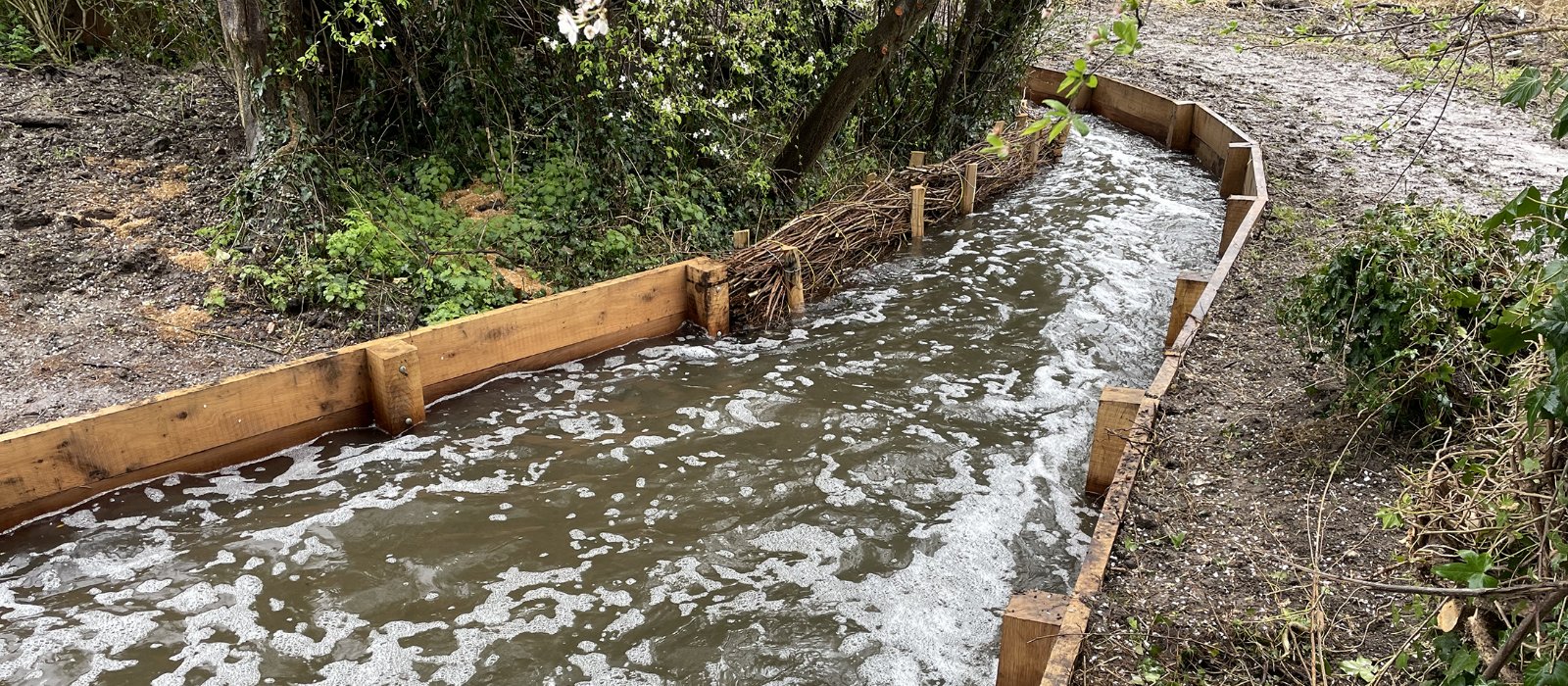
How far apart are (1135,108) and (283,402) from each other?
39.3 feet

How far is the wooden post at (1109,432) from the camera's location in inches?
182

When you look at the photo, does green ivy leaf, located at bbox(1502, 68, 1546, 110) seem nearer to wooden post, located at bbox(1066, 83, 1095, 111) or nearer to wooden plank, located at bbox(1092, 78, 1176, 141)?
wooden plank, located at bbox(1092, 78, 1176, 141)

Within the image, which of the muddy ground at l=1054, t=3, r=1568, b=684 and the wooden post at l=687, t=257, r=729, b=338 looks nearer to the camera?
the muddy ground at l=1054, t=3, r=1568, b=684

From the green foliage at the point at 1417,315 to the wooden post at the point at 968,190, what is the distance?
5082 millimetres

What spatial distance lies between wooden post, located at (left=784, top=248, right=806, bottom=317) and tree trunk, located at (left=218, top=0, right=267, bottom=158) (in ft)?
12.6

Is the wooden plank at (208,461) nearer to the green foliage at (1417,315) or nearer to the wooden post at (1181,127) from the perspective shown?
the green foliage at (1417,315)

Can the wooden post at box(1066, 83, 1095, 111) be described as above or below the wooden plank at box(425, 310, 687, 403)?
above

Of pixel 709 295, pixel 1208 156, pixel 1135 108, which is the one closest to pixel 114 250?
pixel 709 295

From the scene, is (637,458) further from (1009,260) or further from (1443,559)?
(1009,260)

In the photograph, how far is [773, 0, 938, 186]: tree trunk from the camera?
7797 millimetres

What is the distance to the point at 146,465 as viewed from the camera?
4570mm

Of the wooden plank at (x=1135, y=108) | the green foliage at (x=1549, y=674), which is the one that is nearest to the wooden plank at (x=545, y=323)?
the green foliage at (x=1549, y=674)

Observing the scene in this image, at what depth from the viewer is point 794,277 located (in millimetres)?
7109

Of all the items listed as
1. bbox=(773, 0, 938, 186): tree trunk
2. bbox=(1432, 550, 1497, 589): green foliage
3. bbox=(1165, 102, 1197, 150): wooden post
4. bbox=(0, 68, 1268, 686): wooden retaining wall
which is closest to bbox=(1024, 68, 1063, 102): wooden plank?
bbox=(1165, 102, 1197, 150): wooden post
